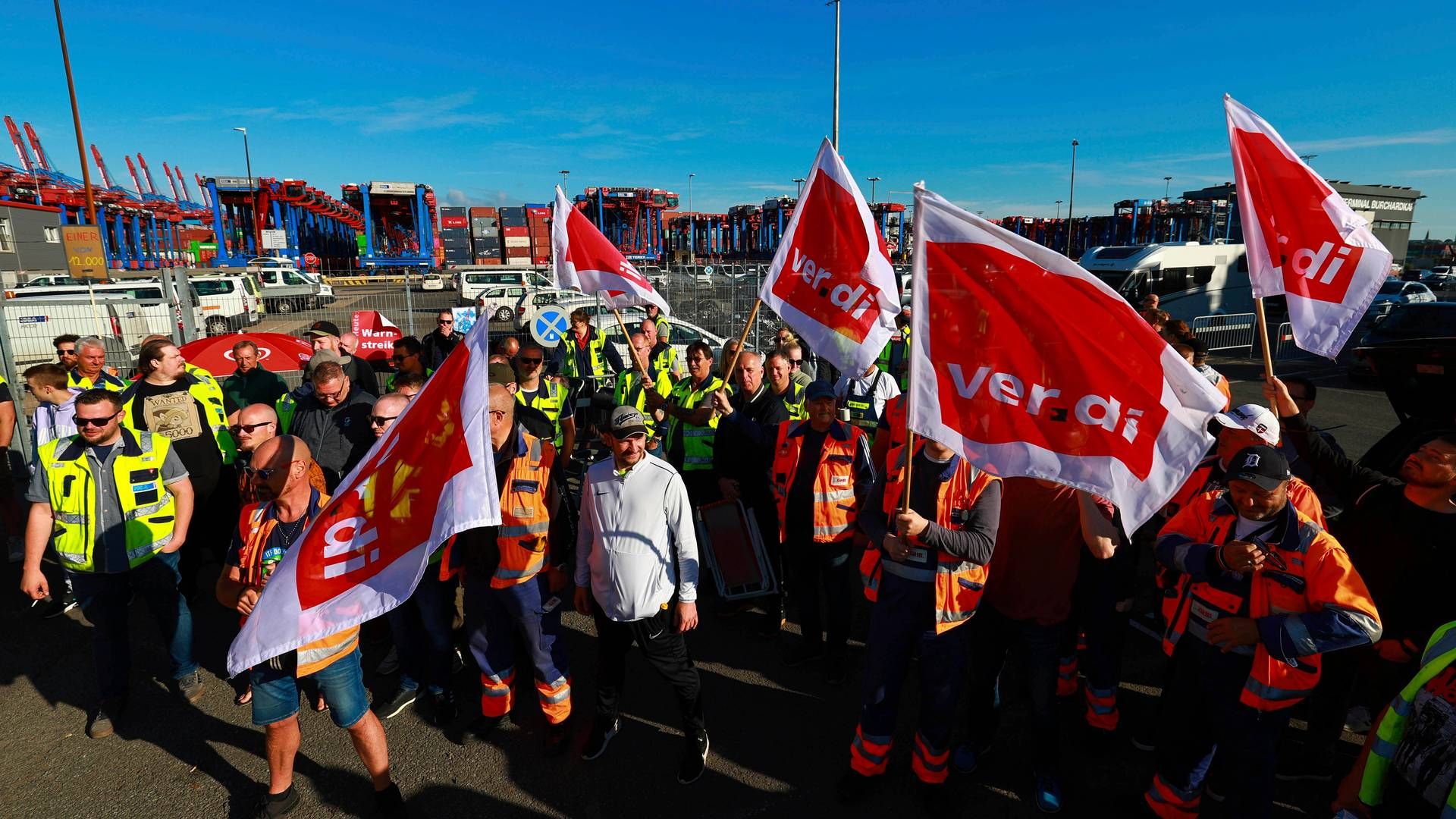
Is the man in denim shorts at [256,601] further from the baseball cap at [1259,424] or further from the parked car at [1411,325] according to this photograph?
the parked car at [1411,325]

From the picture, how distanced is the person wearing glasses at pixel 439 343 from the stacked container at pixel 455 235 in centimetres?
3975

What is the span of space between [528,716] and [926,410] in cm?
295

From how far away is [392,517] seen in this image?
2.50 meters

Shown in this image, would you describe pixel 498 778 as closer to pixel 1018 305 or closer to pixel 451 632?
pixel 451 632

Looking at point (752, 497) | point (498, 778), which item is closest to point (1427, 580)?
point (752, 497)

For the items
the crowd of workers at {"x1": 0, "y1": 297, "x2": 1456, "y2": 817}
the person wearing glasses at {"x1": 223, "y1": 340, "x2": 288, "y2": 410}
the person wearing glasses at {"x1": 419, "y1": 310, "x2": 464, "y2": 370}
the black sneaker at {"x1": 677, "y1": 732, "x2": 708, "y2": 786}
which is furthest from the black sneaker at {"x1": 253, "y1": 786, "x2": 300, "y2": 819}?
the person wearing glasses at {"x1": 419, "y1": 310, "x2": 464, "y2": 370}

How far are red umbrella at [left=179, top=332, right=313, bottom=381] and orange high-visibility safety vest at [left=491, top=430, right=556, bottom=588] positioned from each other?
451 centimetres

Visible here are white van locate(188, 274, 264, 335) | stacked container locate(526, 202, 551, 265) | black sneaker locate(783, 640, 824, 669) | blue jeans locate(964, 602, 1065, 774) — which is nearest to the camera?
blue jeans locate(964, 602, 1065, 774)

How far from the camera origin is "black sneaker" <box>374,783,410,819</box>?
333 centimetres

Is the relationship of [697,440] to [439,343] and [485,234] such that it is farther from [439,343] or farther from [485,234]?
[485,234]

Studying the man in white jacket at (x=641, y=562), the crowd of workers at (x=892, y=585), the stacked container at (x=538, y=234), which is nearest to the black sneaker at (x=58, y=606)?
the crowd of workers at (x=892, y=585)

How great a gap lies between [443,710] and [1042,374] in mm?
3648

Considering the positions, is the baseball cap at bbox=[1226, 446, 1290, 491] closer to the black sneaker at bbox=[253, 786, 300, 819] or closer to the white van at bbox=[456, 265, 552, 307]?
the black sneaker at bbox=[253, 786, 300, 819]

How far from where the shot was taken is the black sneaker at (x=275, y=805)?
332 centimetres
